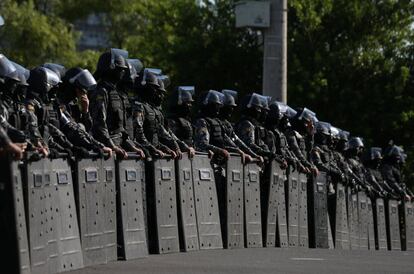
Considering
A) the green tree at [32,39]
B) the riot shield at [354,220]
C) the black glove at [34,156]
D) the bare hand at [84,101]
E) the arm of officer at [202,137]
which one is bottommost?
the riot shield at [354,220]

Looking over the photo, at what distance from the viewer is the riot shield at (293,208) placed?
20.8m

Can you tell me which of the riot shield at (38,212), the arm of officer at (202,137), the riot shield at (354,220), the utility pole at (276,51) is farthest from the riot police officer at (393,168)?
the riot shield at (38,212)

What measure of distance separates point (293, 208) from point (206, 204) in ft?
10.8

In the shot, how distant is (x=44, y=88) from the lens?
1581 cm

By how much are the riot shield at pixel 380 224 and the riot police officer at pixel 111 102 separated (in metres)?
10.7

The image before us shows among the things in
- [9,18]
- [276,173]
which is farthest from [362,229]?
[9,18]

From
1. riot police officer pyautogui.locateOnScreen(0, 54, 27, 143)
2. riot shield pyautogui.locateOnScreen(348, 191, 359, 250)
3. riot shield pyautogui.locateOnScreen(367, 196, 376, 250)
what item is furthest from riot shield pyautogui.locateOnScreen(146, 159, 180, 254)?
riot shield pyautogui.locateOnScreen(367, 196, 376, 250)

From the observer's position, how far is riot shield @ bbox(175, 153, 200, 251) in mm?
17119

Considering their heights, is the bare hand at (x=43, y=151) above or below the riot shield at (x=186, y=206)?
above

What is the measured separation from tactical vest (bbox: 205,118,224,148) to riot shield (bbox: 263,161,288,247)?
2.83 ft

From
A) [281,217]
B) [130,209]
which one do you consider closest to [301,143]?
[281,217]

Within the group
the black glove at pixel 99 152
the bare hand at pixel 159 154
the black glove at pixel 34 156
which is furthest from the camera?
the bare hand at pixel 159 154

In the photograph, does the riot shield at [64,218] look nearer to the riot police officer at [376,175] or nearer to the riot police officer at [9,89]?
the riot police officer at [9,89]

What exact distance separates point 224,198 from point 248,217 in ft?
2.45
